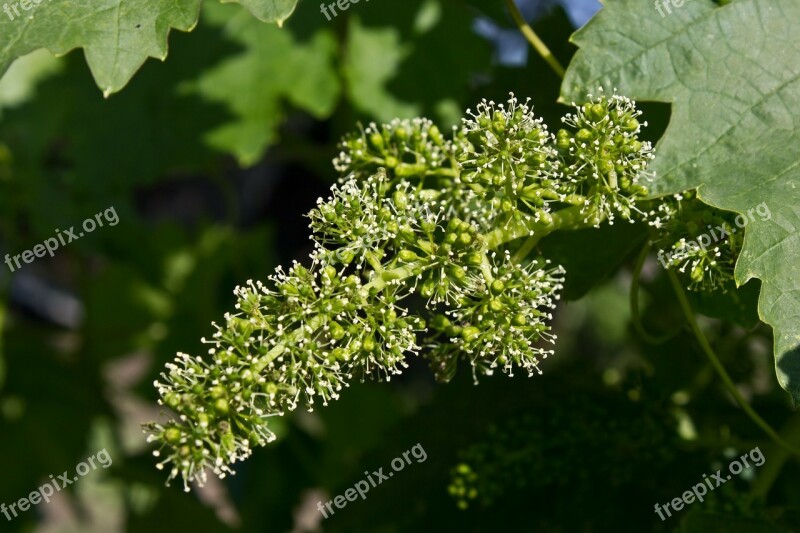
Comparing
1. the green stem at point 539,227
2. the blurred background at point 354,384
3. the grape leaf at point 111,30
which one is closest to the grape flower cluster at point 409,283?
the green stem at point 539,227

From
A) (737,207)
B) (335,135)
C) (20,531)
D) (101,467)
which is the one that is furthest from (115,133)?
(737,207)

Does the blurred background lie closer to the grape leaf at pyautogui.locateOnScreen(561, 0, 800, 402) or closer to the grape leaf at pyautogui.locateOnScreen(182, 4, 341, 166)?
the grape leaf at pyautogui.locateOnScreen(182, 4, 341, 166)

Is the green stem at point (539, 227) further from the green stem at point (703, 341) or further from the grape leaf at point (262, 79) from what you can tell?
the grape leaf at point (262, 79)

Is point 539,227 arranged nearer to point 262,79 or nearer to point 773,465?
point 773,465

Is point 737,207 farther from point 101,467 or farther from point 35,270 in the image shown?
point 35,270

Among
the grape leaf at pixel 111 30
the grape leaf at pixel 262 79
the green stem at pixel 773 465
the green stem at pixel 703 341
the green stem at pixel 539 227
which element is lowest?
the green stem at pixel 773 465
